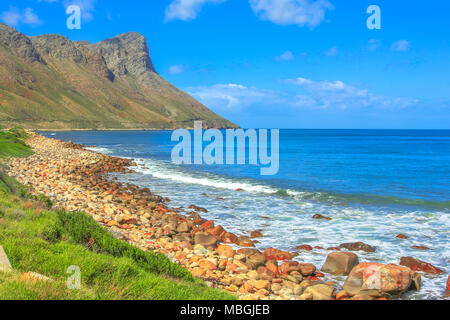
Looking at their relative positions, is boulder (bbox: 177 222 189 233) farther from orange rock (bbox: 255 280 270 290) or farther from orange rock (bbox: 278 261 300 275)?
orange rock (bbox: 255 280 270 290)

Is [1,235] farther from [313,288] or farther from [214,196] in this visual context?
[214,196]

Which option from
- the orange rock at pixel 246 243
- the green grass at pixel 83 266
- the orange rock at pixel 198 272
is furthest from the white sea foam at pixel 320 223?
the green grass at pixel 83 266

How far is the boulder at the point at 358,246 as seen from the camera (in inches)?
422

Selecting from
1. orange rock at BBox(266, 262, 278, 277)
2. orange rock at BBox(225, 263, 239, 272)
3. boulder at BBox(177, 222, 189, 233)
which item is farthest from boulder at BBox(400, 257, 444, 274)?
boulder at BBox(177, 222, 189, 233)

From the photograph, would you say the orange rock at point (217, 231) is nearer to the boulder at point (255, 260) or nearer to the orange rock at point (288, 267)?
the boulder at point (255, 260)

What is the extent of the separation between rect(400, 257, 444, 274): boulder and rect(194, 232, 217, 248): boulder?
5.61m

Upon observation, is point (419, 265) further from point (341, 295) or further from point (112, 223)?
point (112, 223)

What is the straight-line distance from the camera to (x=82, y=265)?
19.0 ft

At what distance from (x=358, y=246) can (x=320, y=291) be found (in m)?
4.02

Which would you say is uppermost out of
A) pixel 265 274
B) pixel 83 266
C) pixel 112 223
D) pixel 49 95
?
pixel 49 95

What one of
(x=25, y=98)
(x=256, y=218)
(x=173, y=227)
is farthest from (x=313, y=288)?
(x=25, y=98)

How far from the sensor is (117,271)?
18.9ft

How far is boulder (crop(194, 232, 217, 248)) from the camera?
10875 millimetres

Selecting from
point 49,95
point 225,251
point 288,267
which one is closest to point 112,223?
point 225,251
